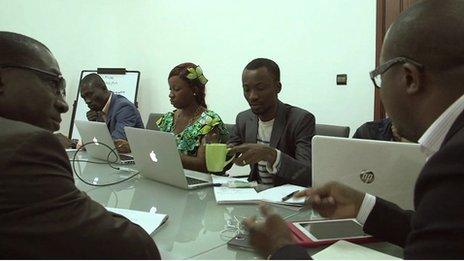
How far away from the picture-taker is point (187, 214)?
A: 1308 mm

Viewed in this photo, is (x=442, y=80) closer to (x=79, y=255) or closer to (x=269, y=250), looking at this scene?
(x=269, y=250)

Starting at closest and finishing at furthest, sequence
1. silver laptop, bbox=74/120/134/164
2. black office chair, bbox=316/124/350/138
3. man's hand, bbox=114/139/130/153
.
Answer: black office chair, bbox=316/124/350/138
silver laptop, bbox=74/120/134/164
man's hand, bbox=114/139/130/153

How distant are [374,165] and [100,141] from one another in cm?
166

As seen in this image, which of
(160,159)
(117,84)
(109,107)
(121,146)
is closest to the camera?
(160,159)

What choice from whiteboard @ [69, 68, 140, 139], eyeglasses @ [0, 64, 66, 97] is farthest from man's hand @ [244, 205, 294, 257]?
whiteboard @ [69, 68, 140, 139]

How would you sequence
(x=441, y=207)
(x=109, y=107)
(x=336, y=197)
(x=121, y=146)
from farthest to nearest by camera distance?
(x=109, y=107), (x=121, y=146), (x=336, y=197), (x=441, y=207)

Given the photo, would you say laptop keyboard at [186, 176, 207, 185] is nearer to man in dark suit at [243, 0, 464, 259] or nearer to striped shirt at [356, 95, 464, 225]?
man in dark suit at [243, 0, 464, 259]

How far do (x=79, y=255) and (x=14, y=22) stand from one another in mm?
4471

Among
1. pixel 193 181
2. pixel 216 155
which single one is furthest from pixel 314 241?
pixel 193 181

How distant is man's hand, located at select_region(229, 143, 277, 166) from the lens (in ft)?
5.56

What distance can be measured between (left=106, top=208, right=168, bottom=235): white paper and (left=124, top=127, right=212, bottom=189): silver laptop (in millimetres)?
342

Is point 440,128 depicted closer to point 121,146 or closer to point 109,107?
point 121,146

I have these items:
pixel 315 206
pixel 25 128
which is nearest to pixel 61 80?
pixel 25 128

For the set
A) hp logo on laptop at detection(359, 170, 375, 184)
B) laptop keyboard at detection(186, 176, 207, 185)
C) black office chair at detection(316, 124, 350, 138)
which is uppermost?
hp logo on laptop at detection(359, 170, 375, 184)
